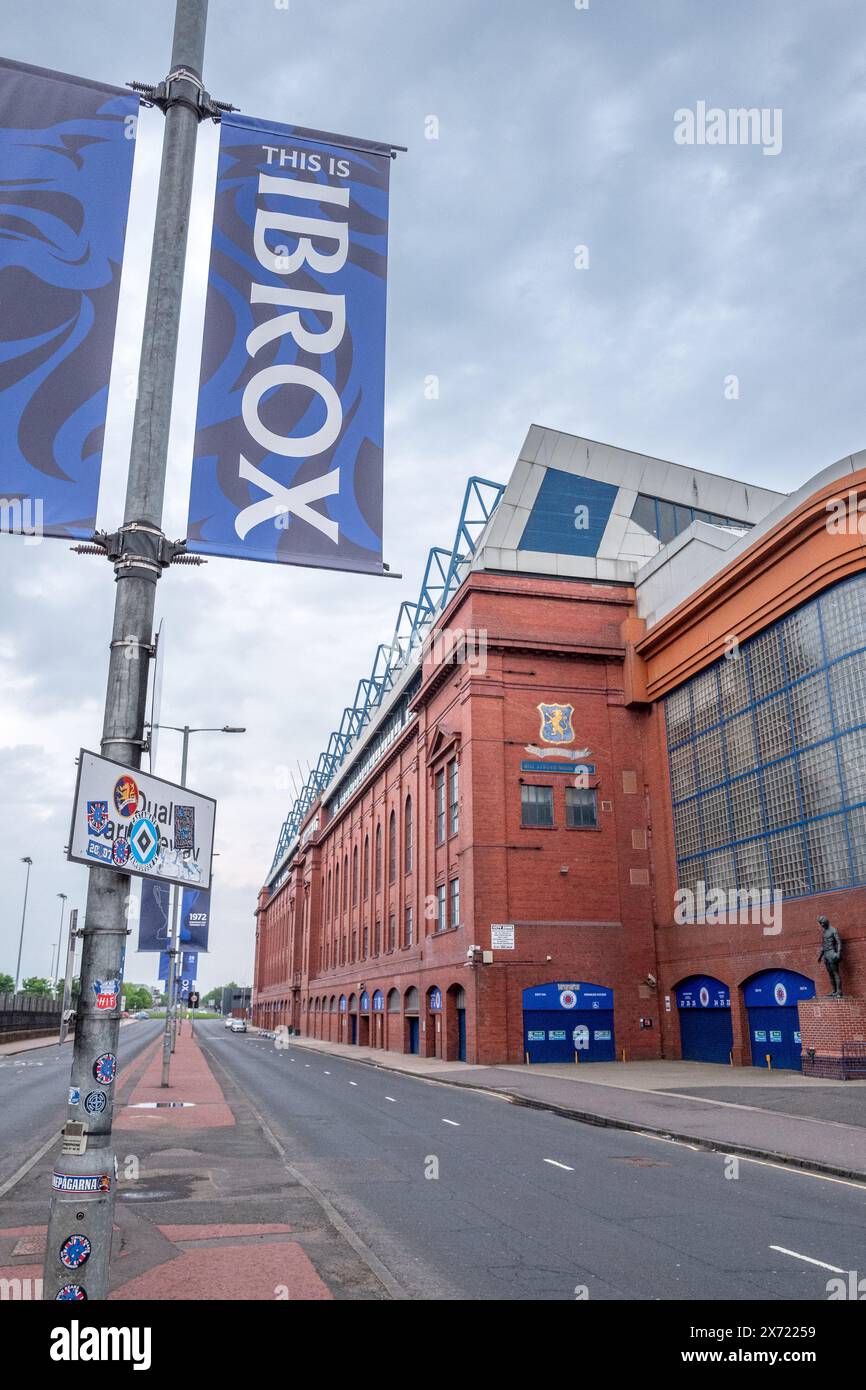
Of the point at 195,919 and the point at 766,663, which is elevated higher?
the point at 766,663

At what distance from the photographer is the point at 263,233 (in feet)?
23.2

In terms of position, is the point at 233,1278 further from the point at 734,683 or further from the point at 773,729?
the point at 734,683

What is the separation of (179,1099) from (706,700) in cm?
2210

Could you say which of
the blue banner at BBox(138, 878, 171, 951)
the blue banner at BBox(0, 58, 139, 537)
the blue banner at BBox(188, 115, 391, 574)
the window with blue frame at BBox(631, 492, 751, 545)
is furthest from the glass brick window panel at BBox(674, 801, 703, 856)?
the blue banner at BBox(0, 58, 139, 537)

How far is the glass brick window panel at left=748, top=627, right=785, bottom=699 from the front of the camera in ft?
102

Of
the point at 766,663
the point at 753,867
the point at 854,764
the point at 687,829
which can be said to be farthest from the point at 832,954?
the point at 687,829

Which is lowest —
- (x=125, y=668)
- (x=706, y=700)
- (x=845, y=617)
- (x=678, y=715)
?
(x=125, y=668)

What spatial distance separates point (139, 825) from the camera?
4.96 metres

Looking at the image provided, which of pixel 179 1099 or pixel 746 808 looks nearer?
pixel 179 1099

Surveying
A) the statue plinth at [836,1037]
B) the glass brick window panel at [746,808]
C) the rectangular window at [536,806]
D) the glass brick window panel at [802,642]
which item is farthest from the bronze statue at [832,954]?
the rectangular window at [536,806]

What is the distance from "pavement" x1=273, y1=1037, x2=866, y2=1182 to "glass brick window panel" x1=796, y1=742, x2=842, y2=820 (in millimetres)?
7278
